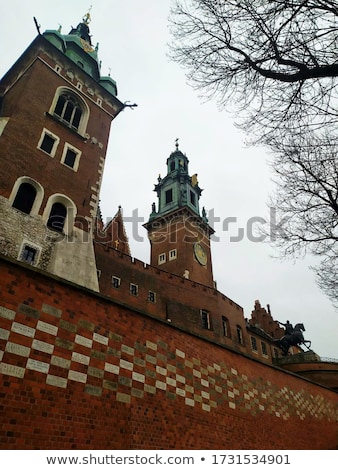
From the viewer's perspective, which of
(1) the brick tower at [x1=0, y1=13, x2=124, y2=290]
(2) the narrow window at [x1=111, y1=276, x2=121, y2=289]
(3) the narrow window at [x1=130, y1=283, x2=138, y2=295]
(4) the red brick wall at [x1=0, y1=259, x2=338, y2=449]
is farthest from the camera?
(3) the narrow window at [x1=130, y1=283, x2=138, y2=295]

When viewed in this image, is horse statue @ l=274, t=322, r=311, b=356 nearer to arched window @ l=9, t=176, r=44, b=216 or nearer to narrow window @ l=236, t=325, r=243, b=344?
narrow window @ l=236, t=325, r=243, b=344

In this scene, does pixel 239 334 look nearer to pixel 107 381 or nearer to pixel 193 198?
pixel 193 198

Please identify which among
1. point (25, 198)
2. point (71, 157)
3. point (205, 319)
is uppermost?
point (71, 157)

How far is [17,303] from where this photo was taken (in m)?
5.78

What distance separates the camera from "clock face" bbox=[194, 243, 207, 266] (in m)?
35.0

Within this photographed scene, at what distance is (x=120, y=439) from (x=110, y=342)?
1.83 metres

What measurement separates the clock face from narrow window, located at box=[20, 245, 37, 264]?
23851 millimetres

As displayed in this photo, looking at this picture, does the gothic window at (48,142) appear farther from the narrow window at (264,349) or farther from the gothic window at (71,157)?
the narrow window at (264,349)

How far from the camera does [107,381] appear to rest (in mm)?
6406

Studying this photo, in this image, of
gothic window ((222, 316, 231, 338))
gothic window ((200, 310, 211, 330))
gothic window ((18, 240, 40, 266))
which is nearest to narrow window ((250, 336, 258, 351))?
gothic window ((222, 316, 231, 338))

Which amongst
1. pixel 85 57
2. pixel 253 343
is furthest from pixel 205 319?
pixel 85 57

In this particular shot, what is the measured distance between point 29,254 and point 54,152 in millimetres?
6229

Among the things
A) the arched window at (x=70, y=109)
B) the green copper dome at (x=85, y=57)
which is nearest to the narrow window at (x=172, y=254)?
the green copper dome at (x=85, y=57)

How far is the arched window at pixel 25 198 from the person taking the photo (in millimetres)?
13294
